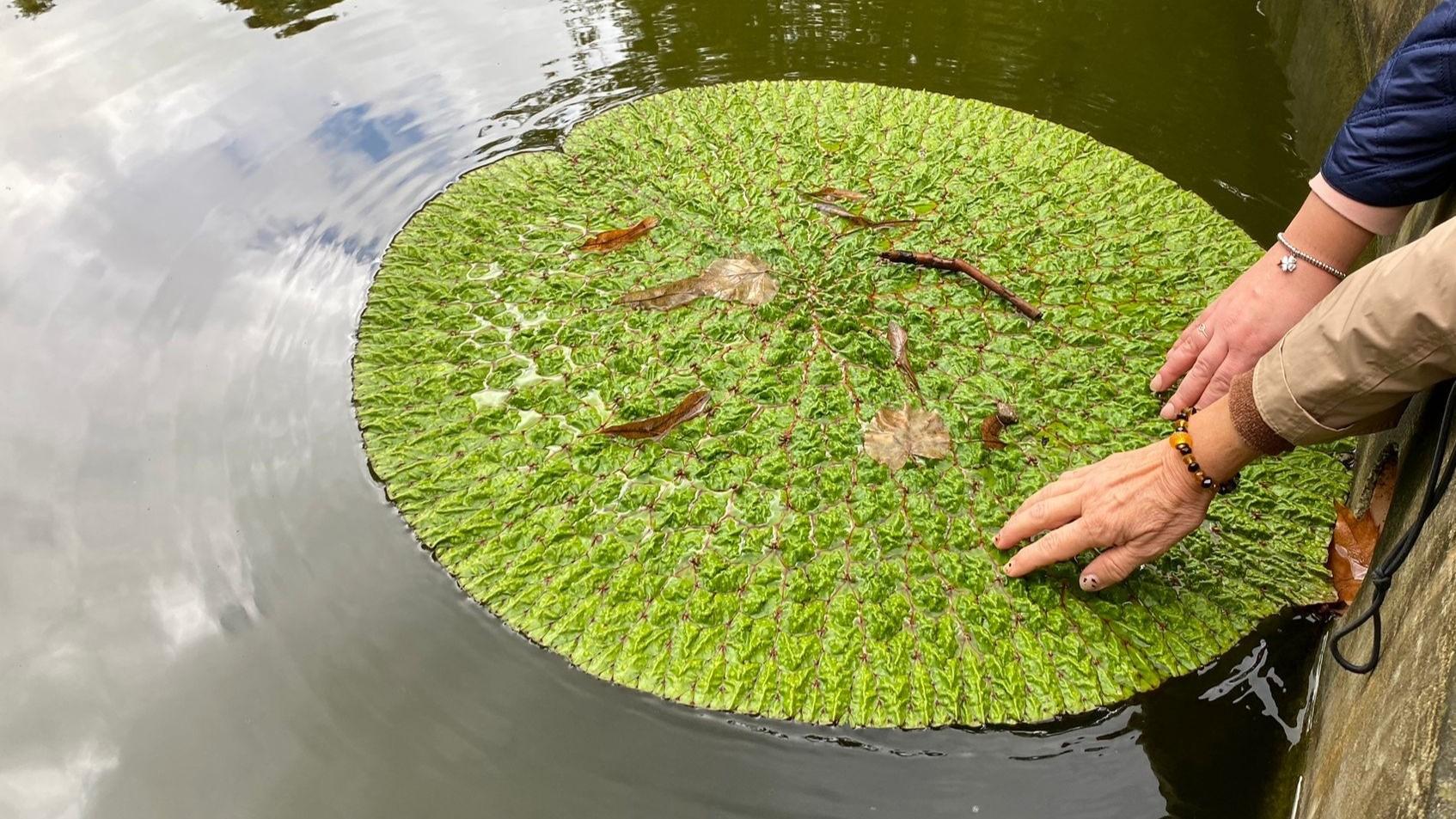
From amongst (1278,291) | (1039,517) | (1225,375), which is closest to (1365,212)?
(1278,291)

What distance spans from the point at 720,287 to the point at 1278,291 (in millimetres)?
1199

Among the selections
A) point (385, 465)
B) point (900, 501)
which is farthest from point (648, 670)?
point (385, 465)

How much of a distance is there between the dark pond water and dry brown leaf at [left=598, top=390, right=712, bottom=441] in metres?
0.49

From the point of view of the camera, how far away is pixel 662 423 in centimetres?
193

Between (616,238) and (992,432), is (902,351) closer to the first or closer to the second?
(992,432)

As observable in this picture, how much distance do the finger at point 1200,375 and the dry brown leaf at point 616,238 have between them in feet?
4.55

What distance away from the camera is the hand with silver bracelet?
1.60 m

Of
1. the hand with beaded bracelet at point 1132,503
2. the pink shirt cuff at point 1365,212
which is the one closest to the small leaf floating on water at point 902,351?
the hand with beaded bracelet at point 1132,503

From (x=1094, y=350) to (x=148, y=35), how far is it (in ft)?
13.0

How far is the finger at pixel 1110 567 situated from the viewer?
1.53 meters

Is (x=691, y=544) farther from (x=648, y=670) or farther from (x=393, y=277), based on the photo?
(x=393, y=277)

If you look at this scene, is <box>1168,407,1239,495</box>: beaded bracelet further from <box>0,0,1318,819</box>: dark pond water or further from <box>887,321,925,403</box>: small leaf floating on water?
<box>887,321,925,403</box>: small leaf floating on water

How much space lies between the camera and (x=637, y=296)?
7.16 feet

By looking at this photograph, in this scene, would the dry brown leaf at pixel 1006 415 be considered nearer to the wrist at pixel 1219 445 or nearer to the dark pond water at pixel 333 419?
the wrist at pixel 1219 445
